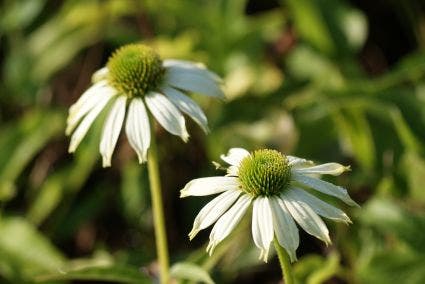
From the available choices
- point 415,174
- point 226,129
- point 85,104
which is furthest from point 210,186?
point 226,129

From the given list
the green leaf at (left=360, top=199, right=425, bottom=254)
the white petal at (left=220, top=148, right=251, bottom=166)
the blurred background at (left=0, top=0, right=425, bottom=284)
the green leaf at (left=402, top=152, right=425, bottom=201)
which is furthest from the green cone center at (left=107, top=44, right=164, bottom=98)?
the green leaf at (left=402, top=152, right=425, bottom=201)

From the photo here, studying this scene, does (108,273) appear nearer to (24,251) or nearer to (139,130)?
(139,130)

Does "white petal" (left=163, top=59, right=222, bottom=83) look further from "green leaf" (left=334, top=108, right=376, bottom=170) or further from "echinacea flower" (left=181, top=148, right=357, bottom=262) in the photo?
"green leaf" (left=334, top=108, right=376, bottom=170)

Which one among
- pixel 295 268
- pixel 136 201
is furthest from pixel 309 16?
pixel 295 268

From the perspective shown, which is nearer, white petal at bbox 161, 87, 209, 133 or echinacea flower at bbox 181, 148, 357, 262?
echinacea flower at bbox 181, 148, 357, 262

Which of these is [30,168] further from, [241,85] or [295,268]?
[295,268]
